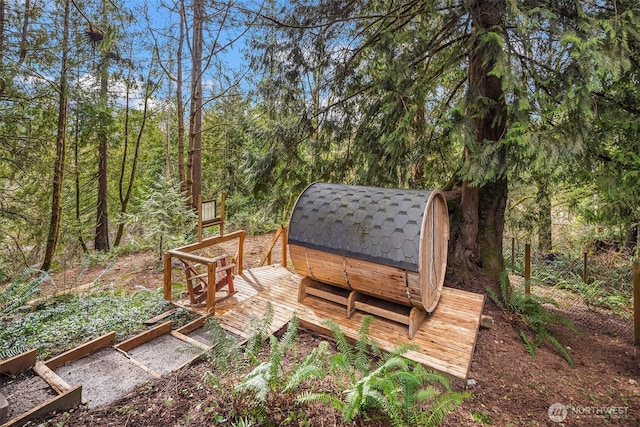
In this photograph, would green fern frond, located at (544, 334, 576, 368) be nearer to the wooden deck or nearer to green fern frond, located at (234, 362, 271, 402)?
the wooden deck

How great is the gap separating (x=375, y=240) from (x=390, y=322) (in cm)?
119

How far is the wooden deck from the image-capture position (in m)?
3.29

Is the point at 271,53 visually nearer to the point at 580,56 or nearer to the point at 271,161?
the point at 271,161


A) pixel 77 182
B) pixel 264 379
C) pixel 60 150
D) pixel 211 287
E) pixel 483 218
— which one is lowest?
pixel 211 287

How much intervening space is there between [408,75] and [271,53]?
2.41 meters

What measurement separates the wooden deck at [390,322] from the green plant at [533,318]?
541 millimetres

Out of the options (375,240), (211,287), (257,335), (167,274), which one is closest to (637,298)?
(375,240)

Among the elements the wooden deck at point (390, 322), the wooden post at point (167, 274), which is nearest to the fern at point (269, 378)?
the wooden deck at point (390, 322)

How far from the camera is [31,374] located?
273 cm

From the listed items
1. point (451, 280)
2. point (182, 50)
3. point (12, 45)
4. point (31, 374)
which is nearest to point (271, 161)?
point (451, 280)

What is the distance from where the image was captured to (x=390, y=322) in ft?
12.9

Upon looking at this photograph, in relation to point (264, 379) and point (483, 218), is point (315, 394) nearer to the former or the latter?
point (264, 379)

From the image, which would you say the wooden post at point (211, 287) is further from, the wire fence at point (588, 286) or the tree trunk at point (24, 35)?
the wire fence at point (588, 286)

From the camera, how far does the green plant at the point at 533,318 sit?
3.90 meters
